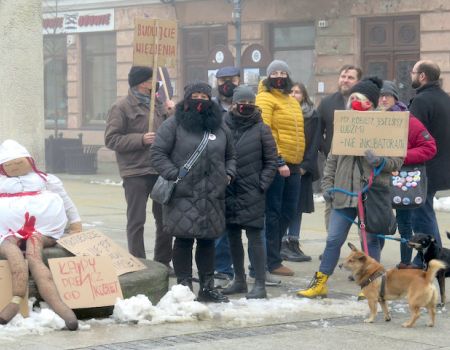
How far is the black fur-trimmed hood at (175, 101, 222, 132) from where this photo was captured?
820cm

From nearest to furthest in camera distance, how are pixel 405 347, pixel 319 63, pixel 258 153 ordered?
pixel 405 347, pixel 258 153, pixel 319 63

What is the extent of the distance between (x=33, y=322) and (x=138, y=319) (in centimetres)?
68

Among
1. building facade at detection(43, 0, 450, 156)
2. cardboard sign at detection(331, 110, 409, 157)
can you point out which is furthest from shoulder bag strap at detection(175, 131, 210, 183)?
building facade at detection(43, 0, 450, 156)

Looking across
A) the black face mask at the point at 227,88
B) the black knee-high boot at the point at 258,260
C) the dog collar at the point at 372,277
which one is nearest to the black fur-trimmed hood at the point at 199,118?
the black knee-high boot at the point at 258,260

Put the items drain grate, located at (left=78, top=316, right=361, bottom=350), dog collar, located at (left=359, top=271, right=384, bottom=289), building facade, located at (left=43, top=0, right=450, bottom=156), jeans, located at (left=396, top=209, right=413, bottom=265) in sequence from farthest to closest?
building facade, located at (left=43, top=0, right=450, bottom=156) < jeans, located at (left=396, top=209, right=413, bottom=265) < dog collar, located at (left=359, top=271, right=384, bottom=289) < drain grate, located at (left=78, top=316, right=361, bottom=350)

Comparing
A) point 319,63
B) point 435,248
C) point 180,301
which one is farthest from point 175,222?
point 319,63

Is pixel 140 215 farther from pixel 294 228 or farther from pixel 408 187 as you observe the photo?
pixel 408 187

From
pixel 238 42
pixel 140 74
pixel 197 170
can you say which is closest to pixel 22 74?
pixel 140 74

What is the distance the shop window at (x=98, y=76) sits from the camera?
30.4 metres

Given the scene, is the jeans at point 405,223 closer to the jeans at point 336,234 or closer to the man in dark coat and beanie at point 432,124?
the man in dark coat and beanie at point 432,124

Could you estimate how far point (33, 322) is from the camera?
23.7 feet

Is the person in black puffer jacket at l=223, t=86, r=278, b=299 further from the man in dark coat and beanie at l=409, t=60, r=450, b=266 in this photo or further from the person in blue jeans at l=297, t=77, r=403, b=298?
the man in dark coat and beanie at l=409, t=60, r=450, b=266

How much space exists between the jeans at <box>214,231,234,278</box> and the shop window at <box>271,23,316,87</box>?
51.8 ft

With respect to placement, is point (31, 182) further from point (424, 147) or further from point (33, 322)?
point (424, 147)
